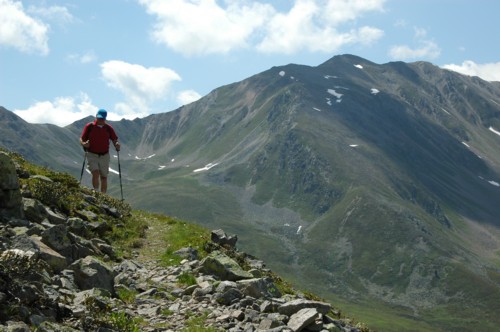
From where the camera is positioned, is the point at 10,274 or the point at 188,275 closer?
the point at 10,274

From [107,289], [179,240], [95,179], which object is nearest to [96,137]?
[95,179]

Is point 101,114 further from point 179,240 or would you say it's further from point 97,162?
point 179,240

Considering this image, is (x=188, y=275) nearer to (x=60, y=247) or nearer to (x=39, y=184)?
(x=60, y=247)

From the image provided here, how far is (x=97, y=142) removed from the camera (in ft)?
84.0

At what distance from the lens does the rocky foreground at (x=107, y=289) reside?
9.31 m

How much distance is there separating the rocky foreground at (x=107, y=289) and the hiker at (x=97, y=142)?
7.63 metres

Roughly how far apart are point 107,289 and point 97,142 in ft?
47.3

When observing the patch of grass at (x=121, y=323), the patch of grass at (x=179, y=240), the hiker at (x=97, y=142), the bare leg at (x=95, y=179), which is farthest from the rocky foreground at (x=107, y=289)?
the bare leg at (x=95, y=179)

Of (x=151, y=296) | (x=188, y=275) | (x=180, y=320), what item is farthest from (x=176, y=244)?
(x=180, y=320)

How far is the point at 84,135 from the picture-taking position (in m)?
25.6

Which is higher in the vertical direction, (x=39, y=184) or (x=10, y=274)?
(x=39, y=184)

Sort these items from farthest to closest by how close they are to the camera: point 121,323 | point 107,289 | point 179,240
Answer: point 179,240 < point 107,289 < point 121,323

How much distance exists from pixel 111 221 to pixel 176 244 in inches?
143

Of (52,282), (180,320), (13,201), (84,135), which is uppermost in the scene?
(84,135)
